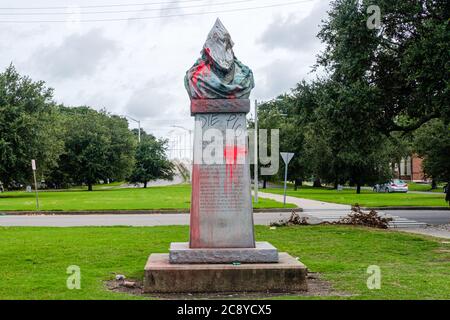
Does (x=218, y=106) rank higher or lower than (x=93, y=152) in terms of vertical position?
lower

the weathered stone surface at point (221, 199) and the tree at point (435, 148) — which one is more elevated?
the tree at point (435, 148)

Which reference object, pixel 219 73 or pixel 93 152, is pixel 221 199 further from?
pixel 93 152

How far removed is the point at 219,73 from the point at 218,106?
61 cm

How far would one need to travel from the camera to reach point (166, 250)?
12.7m

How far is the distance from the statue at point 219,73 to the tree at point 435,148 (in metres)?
32.6

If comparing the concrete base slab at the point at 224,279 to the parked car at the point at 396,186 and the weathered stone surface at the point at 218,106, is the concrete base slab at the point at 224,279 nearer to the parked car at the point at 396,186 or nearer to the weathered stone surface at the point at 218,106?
the weathered stone surface at the point at 218,106

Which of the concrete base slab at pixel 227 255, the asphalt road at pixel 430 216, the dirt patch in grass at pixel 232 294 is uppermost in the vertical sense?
the concrete base slab at pixel 227 255

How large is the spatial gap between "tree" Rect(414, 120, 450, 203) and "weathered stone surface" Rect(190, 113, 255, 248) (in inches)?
1301

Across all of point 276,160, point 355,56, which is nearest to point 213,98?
point 355,56

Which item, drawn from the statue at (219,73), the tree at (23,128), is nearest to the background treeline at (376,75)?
the statue at (219,73)

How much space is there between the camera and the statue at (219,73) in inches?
362

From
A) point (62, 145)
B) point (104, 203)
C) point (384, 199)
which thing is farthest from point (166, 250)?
point (62, 145)

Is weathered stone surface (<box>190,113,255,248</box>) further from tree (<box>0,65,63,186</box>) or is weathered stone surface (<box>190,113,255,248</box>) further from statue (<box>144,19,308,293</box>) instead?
tree (<box>0,65,63,186</box>)
